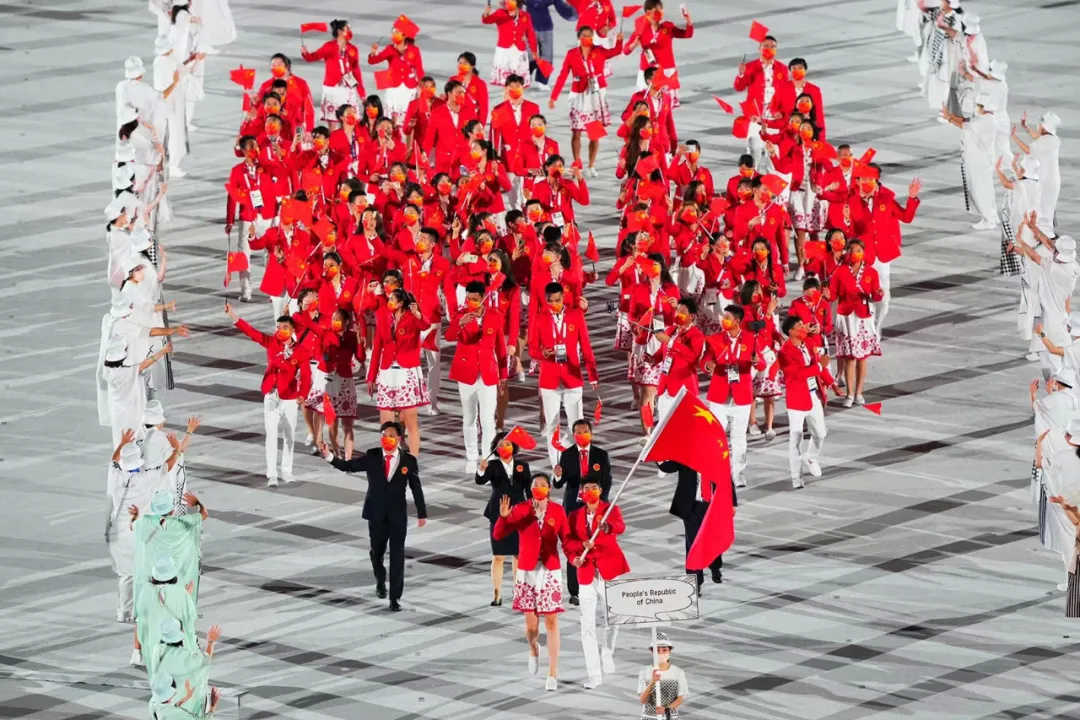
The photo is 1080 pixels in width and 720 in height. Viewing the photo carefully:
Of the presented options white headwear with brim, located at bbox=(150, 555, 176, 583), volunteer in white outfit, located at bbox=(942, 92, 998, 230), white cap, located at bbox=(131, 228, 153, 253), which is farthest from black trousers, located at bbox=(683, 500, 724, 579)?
volunteer in white outfit, located at bbox=(942, 92, 998, 230)

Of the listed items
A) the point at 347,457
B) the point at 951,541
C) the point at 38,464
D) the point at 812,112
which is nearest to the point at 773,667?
the point at 951,541

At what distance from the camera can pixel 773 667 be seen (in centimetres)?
1845

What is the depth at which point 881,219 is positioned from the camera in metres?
24.2

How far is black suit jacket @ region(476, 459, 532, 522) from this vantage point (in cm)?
1919

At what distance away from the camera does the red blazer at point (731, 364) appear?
21453 mm

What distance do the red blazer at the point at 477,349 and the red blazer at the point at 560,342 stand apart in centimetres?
37

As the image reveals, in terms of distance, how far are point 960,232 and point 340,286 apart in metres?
9.64

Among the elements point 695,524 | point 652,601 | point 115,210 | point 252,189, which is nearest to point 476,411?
point 695,524

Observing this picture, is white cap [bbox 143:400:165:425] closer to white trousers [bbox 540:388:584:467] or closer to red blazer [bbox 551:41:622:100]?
white trousers [bbox 540:388:584:467]

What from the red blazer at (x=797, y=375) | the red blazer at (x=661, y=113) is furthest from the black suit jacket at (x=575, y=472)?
the red blazer at (x=661, y=113)

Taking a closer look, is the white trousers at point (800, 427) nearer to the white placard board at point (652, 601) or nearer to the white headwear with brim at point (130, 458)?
the white placard board at point (652, 601)

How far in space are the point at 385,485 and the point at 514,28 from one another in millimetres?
12299

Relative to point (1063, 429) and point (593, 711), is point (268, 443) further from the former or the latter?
point (1063, 429)

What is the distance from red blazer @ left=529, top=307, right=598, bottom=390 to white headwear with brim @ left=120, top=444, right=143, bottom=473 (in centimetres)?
443
